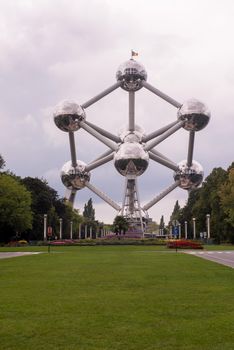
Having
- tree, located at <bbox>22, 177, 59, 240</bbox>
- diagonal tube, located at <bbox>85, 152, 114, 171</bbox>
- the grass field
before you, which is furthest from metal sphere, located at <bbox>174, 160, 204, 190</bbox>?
the grass field

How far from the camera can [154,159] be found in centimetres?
7081

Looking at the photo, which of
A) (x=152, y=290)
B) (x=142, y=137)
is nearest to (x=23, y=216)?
(x=142, y=137)

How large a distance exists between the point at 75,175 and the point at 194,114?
17.2 metres

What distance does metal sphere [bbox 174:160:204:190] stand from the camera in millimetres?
71125

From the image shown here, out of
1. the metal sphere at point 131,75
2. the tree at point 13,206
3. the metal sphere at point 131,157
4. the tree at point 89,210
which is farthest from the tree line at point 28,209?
the tree at point 89,210

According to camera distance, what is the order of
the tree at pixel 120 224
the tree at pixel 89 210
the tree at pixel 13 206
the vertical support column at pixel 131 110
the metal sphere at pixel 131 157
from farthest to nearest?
the tree at pixel 89 210 → the vertical support column at pixel 131 110 → the tree at pixel 120 224 → the metal sphere at pixel 131 157 → the tree at pixel 13 206

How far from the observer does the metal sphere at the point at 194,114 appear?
218ft

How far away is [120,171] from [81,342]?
63138mm

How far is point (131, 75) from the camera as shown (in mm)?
68000

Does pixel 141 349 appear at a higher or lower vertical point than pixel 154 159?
lower

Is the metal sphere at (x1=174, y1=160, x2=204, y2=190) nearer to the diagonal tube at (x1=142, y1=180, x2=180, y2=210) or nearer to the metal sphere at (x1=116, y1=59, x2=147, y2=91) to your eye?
the diagonal tube at (x1=142, y1=180, x2=180, y2=210)

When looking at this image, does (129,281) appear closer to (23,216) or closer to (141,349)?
(141,349)

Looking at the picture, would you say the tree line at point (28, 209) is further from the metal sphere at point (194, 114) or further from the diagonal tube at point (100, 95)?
the metal sphere at point (194, 114)

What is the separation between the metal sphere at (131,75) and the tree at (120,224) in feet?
53.6
